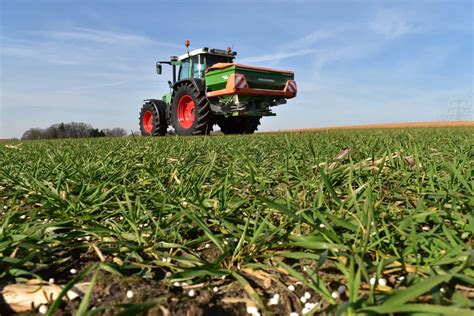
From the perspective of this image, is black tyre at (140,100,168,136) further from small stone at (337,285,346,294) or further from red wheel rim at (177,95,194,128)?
small stone at (337,285,346,294)

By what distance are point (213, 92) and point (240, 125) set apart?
280 cm

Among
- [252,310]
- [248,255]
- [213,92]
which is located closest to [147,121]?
[213,92]

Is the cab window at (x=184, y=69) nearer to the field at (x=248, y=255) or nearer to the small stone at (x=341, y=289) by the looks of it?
the field at (x=248, y=255)

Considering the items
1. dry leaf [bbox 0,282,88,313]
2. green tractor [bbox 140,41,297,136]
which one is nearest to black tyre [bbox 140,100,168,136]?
green tractor [bbox 140,41,297,136]

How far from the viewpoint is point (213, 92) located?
30.9ft

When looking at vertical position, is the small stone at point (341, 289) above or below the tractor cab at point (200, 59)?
below

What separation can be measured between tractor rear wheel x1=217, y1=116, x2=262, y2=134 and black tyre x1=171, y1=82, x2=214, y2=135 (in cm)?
143

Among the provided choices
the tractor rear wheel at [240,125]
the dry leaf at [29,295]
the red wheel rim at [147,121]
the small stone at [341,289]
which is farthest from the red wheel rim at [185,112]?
the small stone at [341,289]

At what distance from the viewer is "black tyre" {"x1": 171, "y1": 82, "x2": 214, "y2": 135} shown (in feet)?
32.1

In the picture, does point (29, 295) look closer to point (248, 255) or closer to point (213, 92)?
point (248, 255)

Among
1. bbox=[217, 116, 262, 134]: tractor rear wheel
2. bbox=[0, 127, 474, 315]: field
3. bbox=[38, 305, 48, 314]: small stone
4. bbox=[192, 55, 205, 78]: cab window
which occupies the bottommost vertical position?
bbox=[38, 305, 48, 314]: small stone

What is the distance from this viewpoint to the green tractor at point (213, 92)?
30.4ft

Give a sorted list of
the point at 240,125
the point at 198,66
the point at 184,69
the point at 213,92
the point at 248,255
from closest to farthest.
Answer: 1. the point at 248,255
2. the point at 213,92
3. the point at 198,66
4. the point at 184,69
5. the point at 240,125

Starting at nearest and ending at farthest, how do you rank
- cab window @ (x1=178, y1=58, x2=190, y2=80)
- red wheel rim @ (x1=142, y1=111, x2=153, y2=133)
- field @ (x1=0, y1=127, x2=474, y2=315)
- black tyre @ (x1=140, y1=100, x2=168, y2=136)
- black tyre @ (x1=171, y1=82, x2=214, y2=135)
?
field @ (x1=0, y1=127, x2=474, y2=315)
black tyre @ (x1=171, y1=82, x2=214, y2=135)
cab window @ (x1=178, y1=58, x2=190, y2=80)
black tyre @ (x1=140, y1=100, x2=168, y2=136)
red wheel rim @ (x1=142, y1=111, x2=153, y2=133)
